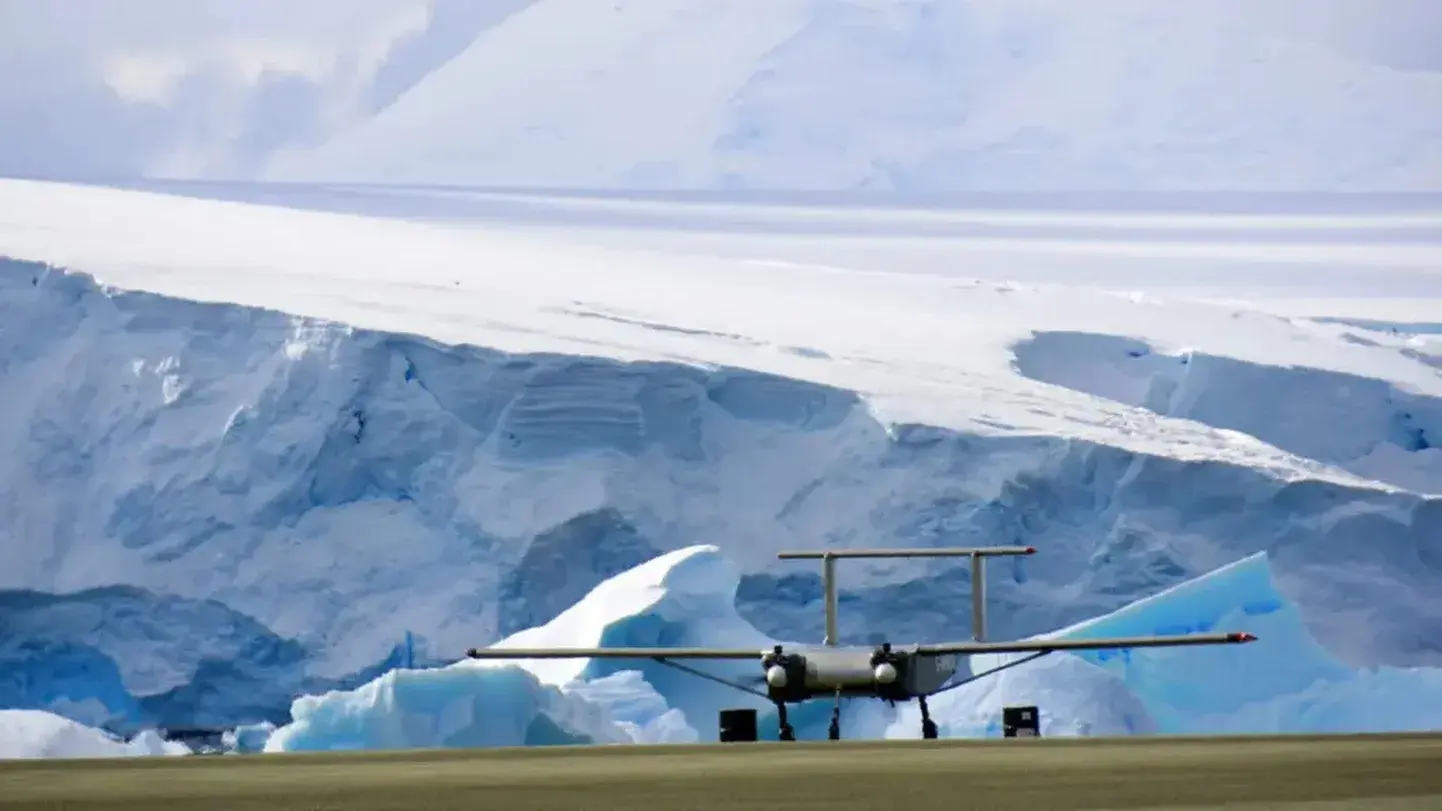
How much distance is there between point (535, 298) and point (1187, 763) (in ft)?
82.5

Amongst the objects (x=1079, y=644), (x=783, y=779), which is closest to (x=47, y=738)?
(x=1079, y=644)

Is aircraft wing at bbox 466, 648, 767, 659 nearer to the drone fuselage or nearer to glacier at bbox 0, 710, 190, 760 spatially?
the drone fuselage

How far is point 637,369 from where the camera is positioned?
1094 inches

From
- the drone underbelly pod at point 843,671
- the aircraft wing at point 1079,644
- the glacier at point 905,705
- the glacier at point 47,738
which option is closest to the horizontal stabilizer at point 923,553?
the glacier at point 905,705

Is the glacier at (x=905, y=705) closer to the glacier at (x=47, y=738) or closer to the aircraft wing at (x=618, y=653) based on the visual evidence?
the aircraft wing at (x=618, y=653)

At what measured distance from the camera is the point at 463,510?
26656 mm

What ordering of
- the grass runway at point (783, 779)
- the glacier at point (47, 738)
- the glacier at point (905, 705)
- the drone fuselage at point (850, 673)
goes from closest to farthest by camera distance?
1. the grass runway at point (783, 779)
2. the glacier at point (47, 738)
3. the glacier at point (905, 705)
4. the drone fuselage at point (850, 673)

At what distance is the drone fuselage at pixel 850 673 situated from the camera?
21.5 metres

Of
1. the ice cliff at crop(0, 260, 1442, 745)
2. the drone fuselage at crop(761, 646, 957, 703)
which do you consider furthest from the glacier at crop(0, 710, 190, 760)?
the ice cliff at crop(0, 260, 1442, 745)

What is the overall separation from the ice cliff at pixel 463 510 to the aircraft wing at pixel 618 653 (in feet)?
11.9

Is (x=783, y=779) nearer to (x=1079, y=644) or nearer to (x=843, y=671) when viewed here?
(x=843, y=671)

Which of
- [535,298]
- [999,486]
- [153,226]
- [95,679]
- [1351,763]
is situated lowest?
[1351,763]

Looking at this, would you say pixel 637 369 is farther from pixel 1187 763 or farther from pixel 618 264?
pixel 1187 763

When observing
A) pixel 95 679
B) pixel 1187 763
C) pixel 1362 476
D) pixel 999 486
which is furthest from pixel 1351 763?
pixel 1362 476
